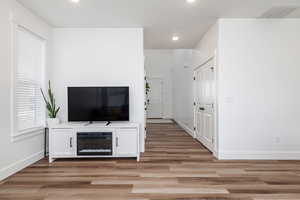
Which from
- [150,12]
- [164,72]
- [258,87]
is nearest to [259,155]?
[258,87]

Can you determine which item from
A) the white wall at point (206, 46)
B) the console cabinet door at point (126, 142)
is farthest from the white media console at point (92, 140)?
the white wall at point (206, 46)

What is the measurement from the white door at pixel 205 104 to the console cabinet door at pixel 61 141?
2691 millimetres

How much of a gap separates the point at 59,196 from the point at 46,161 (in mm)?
1644

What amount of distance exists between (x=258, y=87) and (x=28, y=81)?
410 centimetres

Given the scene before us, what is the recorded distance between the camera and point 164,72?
36.2 feet

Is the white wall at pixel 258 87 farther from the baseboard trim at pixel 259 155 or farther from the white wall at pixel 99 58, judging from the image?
the white wall at pixel 99 58

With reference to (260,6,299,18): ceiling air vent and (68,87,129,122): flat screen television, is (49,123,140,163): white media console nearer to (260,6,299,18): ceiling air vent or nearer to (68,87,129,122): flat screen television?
(68,87,129,122): flat screen television

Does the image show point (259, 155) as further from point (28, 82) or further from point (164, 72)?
point (164, 72)

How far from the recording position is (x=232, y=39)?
414 centimetres

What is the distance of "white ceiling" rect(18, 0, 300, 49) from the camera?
345 centimetres

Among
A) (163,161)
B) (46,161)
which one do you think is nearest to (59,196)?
(46,161)

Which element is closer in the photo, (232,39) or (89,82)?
(232,39)

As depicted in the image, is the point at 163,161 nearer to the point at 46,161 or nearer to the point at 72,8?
the point at 46,161

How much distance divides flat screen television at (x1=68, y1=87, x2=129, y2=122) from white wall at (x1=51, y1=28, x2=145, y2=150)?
11.8 inches
